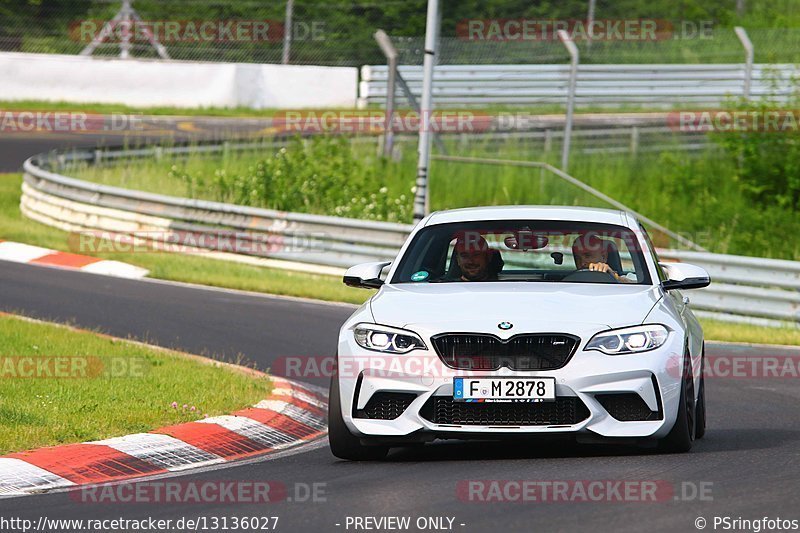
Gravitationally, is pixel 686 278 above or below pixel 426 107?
below

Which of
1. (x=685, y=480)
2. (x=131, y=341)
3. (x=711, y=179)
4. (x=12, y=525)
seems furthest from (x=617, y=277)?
(x=711, y=179)

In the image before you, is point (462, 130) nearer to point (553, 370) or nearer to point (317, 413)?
point (317, 413)

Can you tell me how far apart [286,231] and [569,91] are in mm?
6162

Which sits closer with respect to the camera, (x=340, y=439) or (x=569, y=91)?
(x=340, y=439)

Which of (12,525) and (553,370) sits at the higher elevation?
(553,370)

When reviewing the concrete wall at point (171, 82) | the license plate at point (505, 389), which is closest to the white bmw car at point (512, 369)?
the license plate at point (505, 389)

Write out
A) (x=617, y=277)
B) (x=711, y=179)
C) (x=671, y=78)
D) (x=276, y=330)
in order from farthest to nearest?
(x=671, y=78), (x=711, y=179), (x=276, y=330), (x=617, y=277)

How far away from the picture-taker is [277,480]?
24.7 feet

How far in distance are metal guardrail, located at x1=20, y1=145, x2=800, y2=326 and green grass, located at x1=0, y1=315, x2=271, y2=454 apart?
296 inches

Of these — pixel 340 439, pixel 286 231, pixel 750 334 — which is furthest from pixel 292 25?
pixel 340 439

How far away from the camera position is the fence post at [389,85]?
24641mm

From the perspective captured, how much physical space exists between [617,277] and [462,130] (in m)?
18.4

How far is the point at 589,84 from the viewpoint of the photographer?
92.3ft

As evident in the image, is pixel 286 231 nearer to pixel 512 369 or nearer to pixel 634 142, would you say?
pixel 634 142
